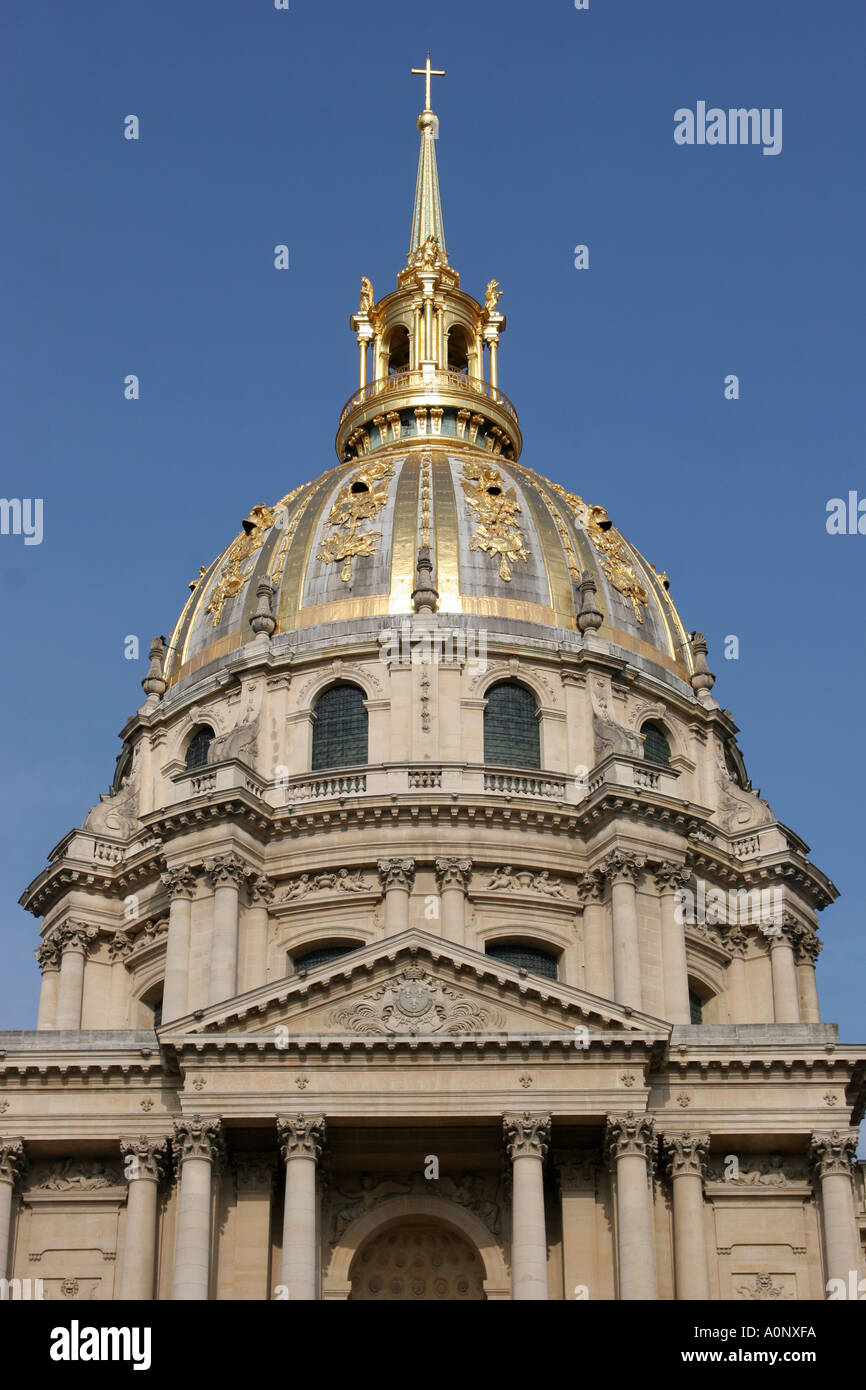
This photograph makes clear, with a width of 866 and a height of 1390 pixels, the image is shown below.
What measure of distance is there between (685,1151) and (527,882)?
13.4 m

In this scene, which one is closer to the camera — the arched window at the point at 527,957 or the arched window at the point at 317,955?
the arched window at the point at 527,957

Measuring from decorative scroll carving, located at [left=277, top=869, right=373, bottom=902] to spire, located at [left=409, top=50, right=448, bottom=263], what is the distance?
114 feet

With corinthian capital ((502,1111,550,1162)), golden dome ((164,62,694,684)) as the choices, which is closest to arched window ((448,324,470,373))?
golden dome ((164,62,694,684))

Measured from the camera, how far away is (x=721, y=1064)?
4588 centimetres

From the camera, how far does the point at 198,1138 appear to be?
145ft

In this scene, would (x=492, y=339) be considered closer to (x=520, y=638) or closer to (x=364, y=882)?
(x=520, y=638)

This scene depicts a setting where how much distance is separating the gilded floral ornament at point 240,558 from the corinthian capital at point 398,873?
45.3 ft

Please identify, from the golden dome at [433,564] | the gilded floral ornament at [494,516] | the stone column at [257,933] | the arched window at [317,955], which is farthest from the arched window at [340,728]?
the gilded floral ornament at [494,516]

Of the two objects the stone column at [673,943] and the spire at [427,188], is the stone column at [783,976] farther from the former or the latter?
the spire at [427,188]

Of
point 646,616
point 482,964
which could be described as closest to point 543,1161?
point 482,964

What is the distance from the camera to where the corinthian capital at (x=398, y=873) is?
5650 cm

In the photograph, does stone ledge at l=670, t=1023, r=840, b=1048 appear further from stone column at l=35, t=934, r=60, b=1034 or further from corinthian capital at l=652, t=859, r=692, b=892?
stone column at l=35, t=934, r=60, b=1034

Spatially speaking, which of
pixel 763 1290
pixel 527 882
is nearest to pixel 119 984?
pixel 527 882

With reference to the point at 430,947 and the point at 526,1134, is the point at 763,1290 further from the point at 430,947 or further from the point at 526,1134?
the point at 430,947
